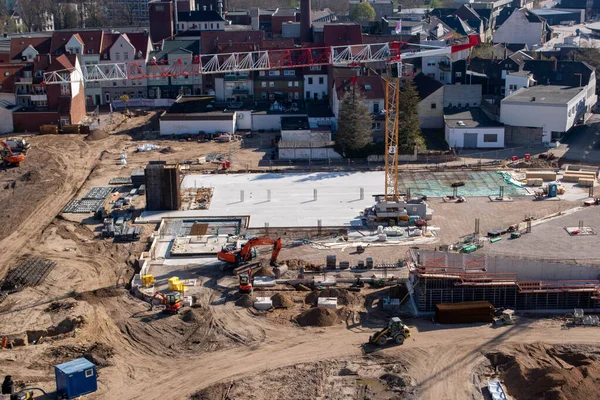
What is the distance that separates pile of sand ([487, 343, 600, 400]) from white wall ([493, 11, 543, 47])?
2011 inches

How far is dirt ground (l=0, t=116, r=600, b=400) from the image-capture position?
21.5m

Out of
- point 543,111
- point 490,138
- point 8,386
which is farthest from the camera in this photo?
point 543,111

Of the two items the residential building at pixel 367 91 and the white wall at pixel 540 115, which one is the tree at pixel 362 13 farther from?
the white wall at pixel 540 115

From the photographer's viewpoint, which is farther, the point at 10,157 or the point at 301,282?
the point at 10,157

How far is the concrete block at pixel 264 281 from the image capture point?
2758 cm

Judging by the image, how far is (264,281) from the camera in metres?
27.8

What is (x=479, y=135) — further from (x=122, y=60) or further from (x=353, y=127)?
(x=122, y=60)

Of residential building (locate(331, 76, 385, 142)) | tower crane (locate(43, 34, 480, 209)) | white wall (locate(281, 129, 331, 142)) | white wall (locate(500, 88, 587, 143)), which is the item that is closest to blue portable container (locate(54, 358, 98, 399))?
white wall (locate(281, 129, 331, 142))

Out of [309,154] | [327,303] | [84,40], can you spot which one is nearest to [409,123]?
[309,154]

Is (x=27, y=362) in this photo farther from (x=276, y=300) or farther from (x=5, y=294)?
(x=276, y=300)

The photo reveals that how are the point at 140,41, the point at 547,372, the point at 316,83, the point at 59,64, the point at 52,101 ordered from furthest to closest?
the point at 140,41
the point at 316,83
the point at 59,64
the point at 52,101
the point at 547,372

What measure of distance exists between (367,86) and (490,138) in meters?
7.31

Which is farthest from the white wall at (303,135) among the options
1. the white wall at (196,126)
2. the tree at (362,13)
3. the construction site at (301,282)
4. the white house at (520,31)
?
the tree at (362,13)

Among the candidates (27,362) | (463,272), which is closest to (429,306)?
(463,272)
